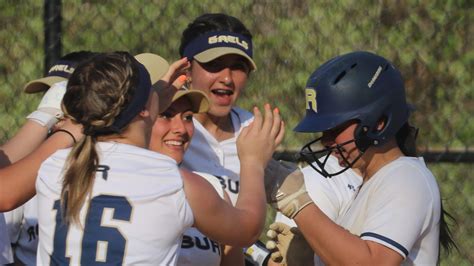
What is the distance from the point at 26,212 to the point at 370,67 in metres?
1.92

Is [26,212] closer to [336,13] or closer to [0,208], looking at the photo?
[0,208]

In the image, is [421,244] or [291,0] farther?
[291,0]

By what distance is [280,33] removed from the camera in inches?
250

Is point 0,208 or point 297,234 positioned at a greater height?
point 0,208

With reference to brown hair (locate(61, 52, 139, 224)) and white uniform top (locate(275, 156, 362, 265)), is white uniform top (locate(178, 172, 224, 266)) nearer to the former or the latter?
white uniform top (locate(275, 156, 362, 265))

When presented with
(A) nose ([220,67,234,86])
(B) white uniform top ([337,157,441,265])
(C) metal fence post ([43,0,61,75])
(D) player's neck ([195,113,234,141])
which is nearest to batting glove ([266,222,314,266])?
(B) white uniform top ([337,157,441,265])

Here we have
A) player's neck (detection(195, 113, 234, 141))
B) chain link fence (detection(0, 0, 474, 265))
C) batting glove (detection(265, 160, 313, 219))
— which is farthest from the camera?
chain link fence (detection(0, 0, 474, 265))

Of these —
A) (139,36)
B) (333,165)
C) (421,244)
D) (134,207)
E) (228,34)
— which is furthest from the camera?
(139,36)

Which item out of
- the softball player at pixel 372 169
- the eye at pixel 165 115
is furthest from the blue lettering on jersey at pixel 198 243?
the softball player at pixel 372 169

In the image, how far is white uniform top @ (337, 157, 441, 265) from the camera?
10.3 feet

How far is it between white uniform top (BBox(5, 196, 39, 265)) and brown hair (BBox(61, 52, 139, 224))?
1667mm

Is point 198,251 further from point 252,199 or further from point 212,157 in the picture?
point 252,199

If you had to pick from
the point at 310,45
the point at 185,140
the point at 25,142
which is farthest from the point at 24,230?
the point at 310,45

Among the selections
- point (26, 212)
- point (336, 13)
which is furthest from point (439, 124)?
point (26, 212)
